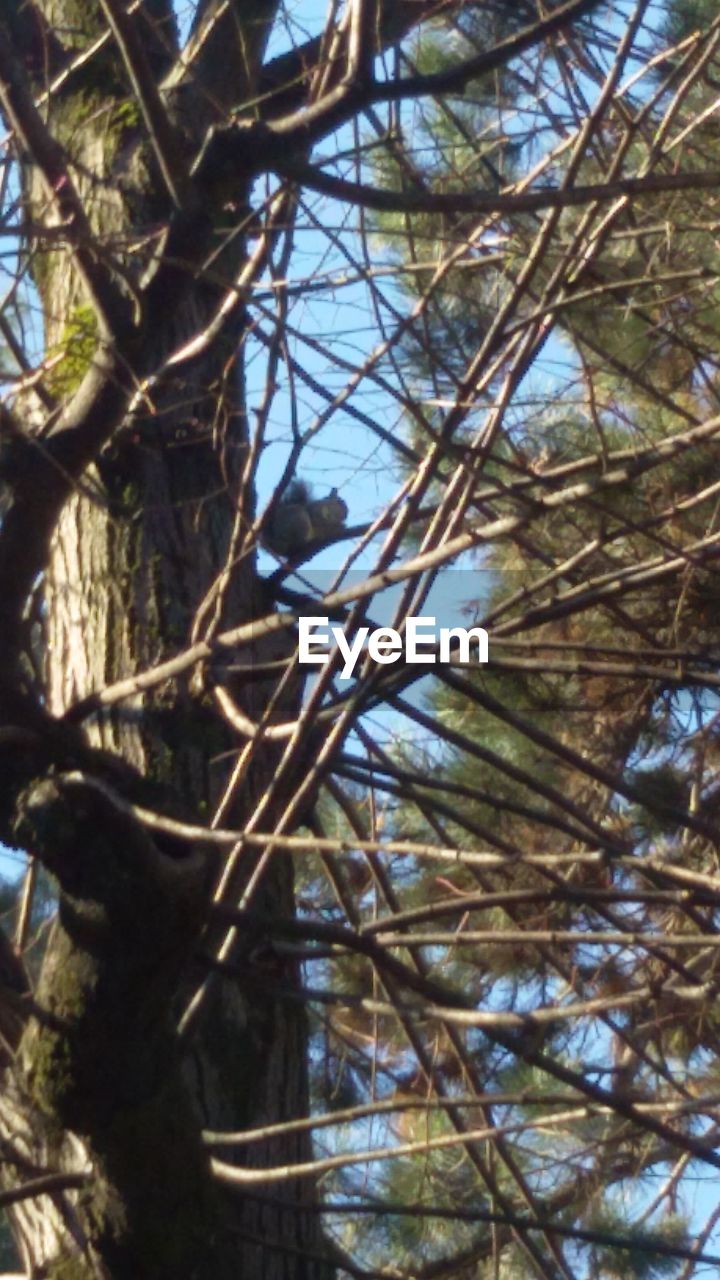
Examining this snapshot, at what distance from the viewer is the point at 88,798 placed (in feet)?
7.00

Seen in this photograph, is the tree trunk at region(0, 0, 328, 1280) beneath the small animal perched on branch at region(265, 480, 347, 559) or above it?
beneath

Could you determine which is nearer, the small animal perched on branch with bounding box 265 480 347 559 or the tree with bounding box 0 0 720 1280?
the tree with bounding box 0 0 720 1280

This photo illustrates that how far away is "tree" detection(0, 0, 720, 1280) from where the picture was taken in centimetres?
210

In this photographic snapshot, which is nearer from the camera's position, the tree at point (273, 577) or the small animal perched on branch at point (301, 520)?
the tree at point (273, 577)

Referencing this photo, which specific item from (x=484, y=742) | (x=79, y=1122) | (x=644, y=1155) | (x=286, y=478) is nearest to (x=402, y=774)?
(x=286, y=478)

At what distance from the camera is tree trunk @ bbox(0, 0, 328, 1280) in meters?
2.17

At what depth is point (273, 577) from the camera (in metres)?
3.14

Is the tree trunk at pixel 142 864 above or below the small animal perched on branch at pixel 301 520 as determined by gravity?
below

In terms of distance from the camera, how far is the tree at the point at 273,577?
2.10 meters

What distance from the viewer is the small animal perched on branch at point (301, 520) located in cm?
321

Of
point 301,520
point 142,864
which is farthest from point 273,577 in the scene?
point 142,864

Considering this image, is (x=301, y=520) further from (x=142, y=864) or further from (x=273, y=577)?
(x=142, y=864)

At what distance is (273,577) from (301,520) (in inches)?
6.3

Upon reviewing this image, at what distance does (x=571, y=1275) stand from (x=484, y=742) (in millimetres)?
1783
